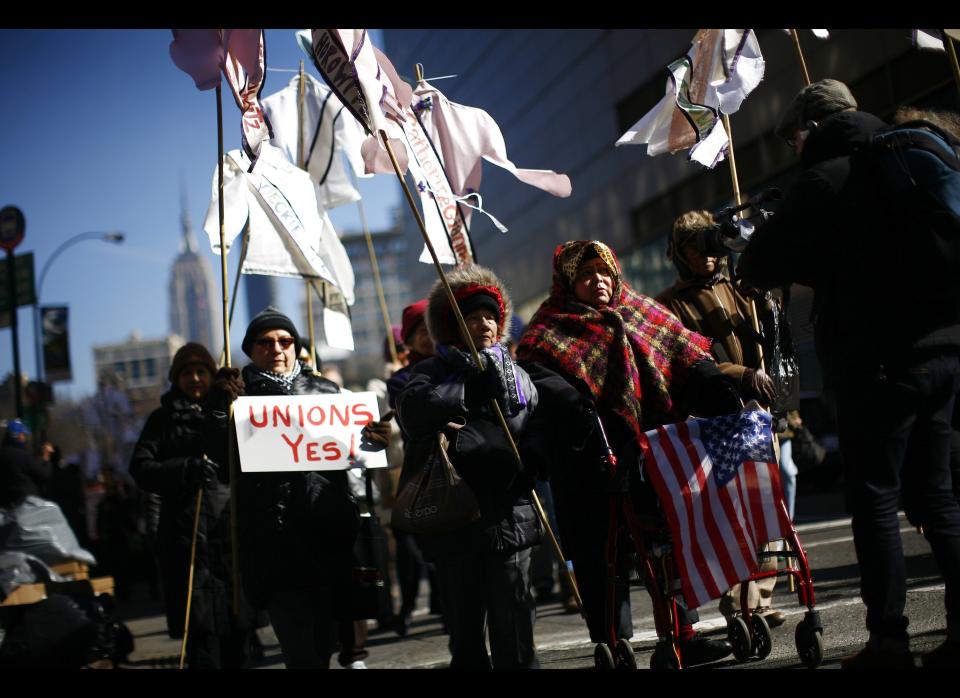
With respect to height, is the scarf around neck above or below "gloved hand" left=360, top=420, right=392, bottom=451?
Answer: above

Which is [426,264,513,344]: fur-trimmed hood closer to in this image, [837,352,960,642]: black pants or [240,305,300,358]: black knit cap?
[240,305,300,358]: black knit cap

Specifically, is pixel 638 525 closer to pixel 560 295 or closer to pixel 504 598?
pixel 504 598

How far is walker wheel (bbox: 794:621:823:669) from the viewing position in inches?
173

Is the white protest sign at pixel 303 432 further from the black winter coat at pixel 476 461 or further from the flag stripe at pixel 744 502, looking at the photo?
the flag stripe at pixel 744 502

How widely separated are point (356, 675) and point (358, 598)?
90 cm

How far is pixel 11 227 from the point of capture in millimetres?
22188

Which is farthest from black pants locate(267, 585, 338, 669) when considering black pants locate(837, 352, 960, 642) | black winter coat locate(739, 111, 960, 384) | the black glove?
black winter coat locate(739, 111, 960, 384)

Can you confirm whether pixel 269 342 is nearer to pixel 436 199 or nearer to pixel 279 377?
pixel 279 377

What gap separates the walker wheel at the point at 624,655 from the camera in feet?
15.0

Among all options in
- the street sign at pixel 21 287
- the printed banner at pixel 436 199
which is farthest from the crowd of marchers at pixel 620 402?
the street sign at pixel 21 287

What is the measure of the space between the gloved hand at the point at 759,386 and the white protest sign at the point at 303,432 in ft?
5.29

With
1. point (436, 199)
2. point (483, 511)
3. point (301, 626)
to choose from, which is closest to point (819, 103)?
point (483, 511)
